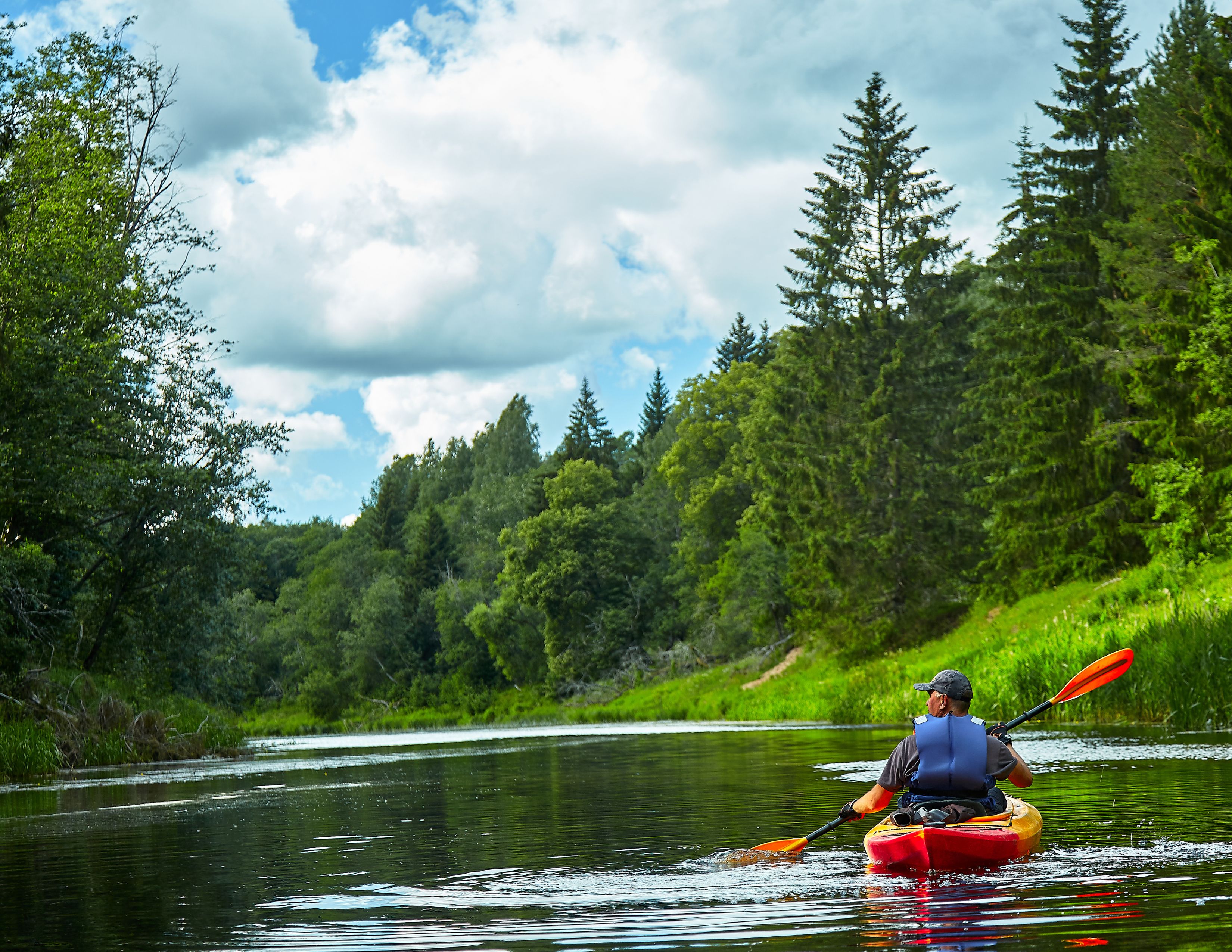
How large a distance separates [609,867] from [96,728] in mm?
21139

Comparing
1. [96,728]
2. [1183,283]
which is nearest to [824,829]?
[96,728]

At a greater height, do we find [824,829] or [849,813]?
[849,813]

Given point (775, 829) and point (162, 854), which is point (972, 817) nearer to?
point (775, 829)

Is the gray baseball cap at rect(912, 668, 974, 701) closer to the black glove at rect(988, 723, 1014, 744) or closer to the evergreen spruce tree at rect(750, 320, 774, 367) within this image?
the black glove at rect(988, 723, 1014, 744)

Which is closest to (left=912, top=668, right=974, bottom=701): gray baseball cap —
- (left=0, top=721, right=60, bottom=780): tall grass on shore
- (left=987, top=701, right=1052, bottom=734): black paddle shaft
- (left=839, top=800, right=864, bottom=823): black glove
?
(left=987, top=701, right=1052, bottom=734): black paddle shaft

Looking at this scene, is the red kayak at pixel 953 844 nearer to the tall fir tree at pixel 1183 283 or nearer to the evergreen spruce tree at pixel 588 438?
the tall fir tree at pixel 1183 283

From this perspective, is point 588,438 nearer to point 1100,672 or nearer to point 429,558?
point 429,558

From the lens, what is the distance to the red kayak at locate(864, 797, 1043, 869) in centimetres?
828

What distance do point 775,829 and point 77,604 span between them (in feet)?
80.2

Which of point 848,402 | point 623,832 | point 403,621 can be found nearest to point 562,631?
point 403,621

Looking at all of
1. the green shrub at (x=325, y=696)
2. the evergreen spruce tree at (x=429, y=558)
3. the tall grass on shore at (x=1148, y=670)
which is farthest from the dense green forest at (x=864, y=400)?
the evergreen spruce tree at (x=429, y=558)

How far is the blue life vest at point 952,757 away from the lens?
8828 millimetres

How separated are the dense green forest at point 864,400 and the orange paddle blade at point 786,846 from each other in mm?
19010

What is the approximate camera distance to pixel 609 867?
9.87m
